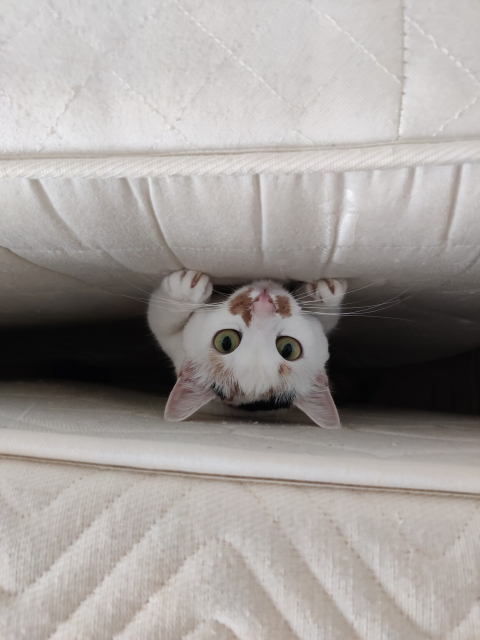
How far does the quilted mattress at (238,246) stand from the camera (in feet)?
1.62

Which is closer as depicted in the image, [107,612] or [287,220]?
[107,612]

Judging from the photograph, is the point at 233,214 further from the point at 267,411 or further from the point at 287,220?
the point at 267,411

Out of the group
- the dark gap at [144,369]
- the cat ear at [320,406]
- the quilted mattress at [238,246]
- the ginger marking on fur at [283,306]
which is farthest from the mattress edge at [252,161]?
the dark gap at [144,369]

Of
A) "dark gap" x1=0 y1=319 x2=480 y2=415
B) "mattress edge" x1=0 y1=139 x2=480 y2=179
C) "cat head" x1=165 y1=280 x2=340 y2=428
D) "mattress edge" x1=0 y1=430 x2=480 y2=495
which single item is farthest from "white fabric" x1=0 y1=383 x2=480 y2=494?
"dark gap" x1=0 y1=319 x2=480 y2=415

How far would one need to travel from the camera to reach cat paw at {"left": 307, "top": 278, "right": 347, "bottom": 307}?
0.90 meters

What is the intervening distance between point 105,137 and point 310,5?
0.34 m

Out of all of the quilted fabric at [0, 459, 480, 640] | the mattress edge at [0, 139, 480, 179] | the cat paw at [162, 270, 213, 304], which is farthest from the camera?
the cat paw at [162, 270, 213, 304]

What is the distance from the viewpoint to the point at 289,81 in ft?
2.05

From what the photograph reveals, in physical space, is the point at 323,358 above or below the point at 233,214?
below

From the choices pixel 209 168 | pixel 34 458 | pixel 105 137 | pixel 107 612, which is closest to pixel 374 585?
pixel 107 612

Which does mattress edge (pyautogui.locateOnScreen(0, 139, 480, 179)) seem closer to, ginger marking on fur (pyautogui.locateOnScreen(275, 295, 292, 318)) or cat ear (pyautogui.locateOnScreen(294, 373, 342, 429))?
ginger marking on fur (pyautogui.locateOnScreen(275, 295, 292, 318))

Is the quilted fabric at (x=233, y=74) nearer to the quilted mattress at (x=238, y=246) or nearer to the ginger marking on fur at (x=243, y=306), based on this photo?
the quilted mattress at (x=238, y=246)

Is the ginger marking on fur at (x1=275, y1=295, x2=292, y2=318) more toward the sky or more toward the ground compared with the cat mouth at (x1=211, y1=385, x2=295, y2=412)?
more toward the sky

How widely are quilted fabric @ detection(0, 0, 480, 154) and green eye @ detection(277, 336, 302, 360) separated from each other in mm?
484
